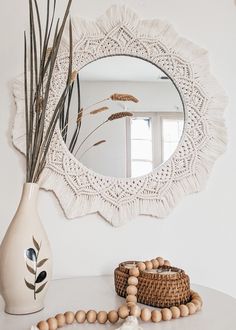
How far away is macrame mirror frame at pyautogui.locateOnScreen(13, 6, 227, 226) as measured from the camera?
1.09m

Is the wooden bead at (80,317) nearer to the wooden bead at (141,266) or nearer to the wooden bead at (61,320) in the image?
the wooden bead at (61,320)

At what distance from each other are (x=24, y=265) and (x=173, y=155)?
2.06ft

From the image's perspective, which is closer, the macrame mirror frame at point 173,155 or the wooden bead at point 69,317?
the wooden bead at point 69,317

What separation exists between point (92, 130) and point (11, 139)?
0.26m

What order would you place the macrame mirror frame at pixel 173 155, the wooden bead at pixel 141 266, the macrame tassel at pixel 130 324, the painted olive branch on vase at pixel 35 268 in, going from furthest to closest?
the macrame mirror frame at pixel 173 155, the wooden bead at pixel 141 266, the painted olive branch on vase at pixel 35 268, the macrame tassel at pixel 130 324

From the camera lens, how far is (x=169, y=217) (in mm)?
1153

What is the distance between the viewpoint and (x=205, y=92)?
1188mm

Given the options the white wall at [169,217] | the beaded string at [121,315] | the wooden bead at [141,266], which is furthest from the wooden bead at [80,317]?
the white wall at [169,217]

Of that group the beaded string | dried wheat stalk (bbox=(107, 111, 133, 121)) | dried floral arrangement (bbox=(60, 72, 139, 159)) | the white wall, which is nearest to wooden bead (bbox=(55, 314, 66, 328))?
the beaded string

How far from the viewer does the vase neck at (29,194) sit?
0.78 metres

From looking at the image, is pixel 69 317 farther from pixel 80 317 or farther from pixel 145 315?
pixel 145 315

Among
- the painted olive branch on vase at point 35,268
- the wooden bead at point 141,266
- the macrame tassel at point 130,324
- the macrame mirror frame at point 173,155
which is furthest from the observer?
the macrame mirror frame at point 173,155

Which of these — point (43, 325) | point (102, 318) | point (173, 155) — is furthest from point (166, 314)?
point (173, 155)

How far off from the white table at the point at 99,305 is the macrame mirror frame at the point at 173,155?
0.22 meters
